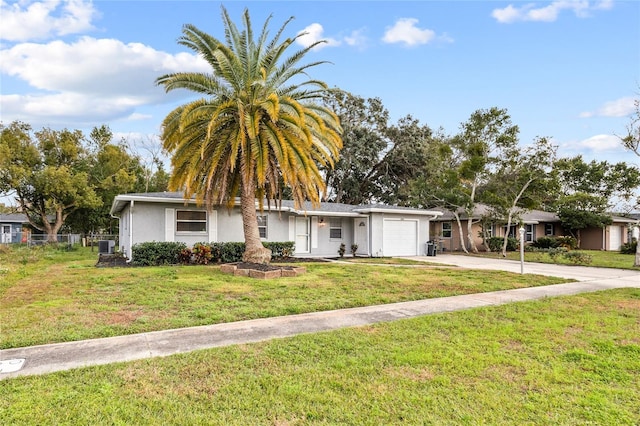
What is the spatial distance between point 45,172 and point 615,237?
41.8 meters

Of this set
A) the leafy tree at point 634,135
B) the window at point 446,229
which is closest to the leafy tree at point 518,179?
the window at point 446,229

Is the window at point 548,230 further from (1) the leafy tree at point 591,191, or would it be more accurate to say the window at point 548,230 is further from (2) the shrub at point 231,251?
(2) the shrub at point 231,251

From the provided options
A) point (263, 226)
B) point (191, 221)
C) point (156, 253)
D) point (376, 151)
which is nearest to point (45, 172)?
point (191, 221)

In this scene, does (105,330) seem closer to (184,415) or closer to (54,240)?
(184,415)

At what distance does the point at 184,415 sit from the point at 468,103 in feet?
74.3

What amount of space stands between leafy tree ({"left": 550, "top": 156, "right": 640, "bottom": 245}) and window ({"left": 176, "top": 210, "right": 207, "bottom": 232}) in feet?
67.9

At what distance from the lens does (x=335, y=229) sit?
810 inches

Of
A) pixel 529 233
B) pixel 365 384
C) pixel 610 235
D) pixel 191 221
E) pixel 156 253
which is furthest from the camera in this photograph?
pixel 529 233

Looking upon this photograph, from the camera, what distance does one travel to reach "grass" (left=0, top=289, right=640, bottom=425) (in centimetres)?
309

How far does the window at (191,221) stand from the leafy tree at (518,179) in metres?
15.3

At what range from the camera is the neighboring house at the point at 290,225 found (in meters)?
15.3

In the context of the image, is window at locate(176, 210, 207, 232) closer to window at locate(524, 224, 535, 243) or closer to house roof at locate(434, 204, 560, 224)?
house roof at locate(434, 204, 560, 224)

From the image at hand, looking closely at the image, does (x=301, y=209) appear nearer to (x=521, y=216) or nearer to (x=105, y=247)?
(x=105, y=247)

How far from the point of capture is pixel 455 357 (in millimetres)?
4438
